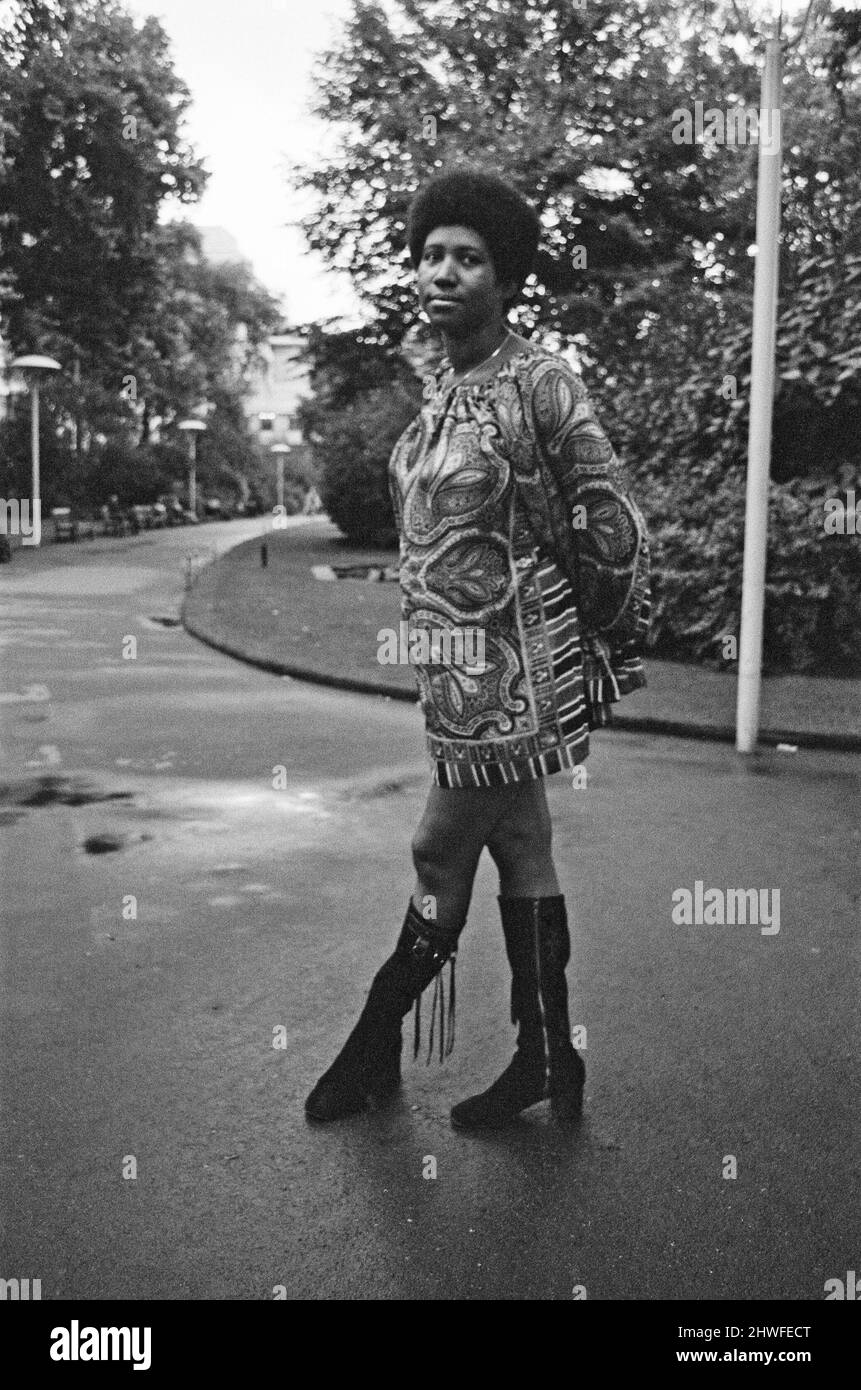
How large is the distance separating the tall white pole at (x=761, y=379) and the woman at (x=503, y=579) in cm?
584

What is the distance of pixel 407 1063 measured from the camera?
3.78 meters

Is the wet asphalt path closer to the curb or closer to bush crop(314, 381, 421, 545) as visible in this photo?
the curb

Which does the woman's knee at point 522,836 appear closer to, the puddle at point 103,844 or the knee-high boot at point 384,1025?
the knee-high boot at point 384,1025

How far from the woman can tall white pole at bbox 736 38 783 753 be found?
584 centimetres

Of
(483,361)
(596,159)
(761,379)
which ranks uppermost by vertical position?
A: (596,159)

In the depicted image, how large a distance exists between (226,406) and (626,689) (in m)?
61.9

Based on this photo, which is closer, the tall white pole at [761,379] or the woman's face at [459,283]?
the woman's face at [459,283]

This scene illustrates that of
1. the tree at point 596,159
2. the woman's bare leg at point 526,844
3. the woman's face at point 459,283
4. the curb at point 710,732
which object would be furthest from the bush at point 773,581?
the woman's face at point 459,283

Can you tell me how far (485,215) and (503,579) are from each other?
784 mm

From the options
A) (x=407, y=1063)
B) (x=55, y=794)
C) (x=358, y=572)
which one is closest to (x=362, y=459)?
(x=358, y=572)

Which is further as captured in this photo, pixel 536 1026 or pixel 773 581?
pixel 773 581

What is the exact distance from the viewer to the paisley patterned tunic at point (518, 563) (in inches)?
122

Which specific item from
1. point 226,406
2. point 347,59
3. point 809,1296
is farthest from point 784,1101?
point 226,406

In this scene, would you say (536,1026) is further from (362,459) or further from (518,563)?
(362,459)
